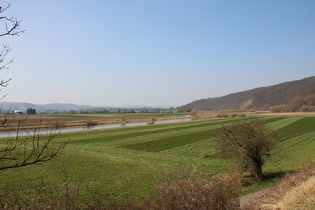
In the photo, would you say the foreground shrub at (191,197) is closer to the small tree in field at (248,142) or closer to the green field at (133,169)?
the green field at (133,169)

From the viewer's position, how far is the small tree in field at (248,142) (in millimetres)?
14336

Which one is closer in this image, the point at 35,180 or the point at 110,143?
the point at 35,180

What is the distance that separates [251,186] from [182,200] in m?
10.2

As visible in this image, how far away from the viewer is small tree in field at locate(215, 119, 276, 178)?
47.0 feet

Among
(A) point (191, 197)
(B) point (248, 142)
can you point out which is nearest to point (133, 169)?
(B) point (248, 142)

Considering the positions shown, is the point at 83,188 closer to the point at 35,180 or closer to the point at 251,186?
the point at 35,180

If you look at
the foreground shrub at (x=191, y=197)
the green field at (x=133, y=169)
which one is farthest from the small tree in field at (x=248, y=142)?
the foreground shrub at (x=191, y=197)

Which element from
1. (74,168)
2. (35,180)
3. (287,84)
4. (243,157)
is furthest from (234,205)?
(287,84)

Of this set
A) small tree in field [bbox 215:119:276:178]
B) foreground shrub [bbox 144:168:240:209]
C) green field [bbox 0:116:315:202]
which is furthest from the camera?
small tree in field [bbox 215:119:276:178]

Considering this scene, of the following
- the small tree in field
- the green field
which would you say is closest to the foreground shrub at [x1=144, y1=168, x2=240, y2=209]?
the green field

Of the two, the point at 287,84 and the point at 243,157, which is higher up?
the point at 287,84

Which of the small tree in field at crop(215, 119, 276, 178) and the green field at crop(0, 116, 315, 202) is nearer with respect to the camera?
the green field at crop(0, 116, 315, 202)

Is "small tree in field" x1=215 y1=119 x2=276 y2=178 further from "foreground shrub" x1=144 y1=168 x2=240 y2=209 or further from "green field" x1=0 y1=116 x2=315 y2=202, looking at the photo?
"foreground shrub" x1=144 y1=168 x2=240 y2=209

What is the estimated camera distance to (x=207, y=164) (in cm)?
2028
